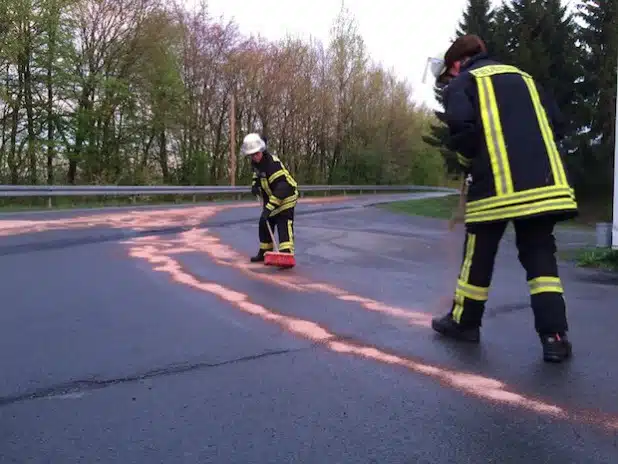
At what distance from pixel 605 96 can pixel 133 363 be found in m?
24.3

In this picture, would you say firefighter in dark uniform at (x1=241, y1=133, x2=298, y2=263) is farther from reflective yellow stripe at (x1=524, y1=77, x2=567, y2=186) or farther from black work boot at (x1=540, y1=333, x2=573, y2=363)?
black work boot at (x1=540, y1=333, x2=573, y2=363)

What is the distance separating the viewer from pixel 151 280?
6.37 m

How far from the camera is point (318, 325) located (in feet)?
15.1

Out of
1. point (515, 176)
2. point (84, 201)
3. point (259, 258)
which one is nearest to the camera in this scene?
point (515, 176)

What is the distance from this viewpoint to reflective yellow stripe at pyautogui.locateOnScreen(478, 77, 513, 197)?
12.6 feet

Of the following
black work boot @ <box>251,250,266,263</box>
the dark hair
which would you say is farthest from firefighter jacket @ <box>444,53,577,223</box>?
black work boot @ <box>251,250,266,263</box>

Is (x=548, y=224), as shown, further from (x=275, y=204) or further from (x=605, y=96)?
(x=605, y=96)

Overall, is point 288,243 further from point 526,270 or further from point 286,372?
point 286,372

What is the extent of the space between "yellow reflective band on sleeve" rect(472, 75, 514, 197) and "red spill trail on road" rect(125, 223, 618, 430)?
121cm

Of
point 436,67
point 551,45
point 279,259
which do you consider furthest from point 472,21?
point 436,67

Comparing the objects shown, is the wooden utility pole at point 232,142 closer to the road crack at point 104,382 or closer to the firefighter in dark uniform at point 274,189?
→ the firefighter in dark uniform at point 274,189

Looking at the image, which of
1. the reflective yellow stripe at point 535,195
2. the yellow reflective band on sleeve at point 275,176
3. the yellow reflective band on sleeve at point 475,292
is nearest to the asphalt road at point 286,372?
the yellow reflective band on sleeve at point 475,292

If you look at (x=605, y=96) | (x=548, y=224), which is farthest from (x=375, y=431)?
(x=605, y=96)

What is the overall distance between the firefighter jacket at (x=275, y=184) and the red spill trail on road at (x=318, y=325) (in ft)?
2.79
